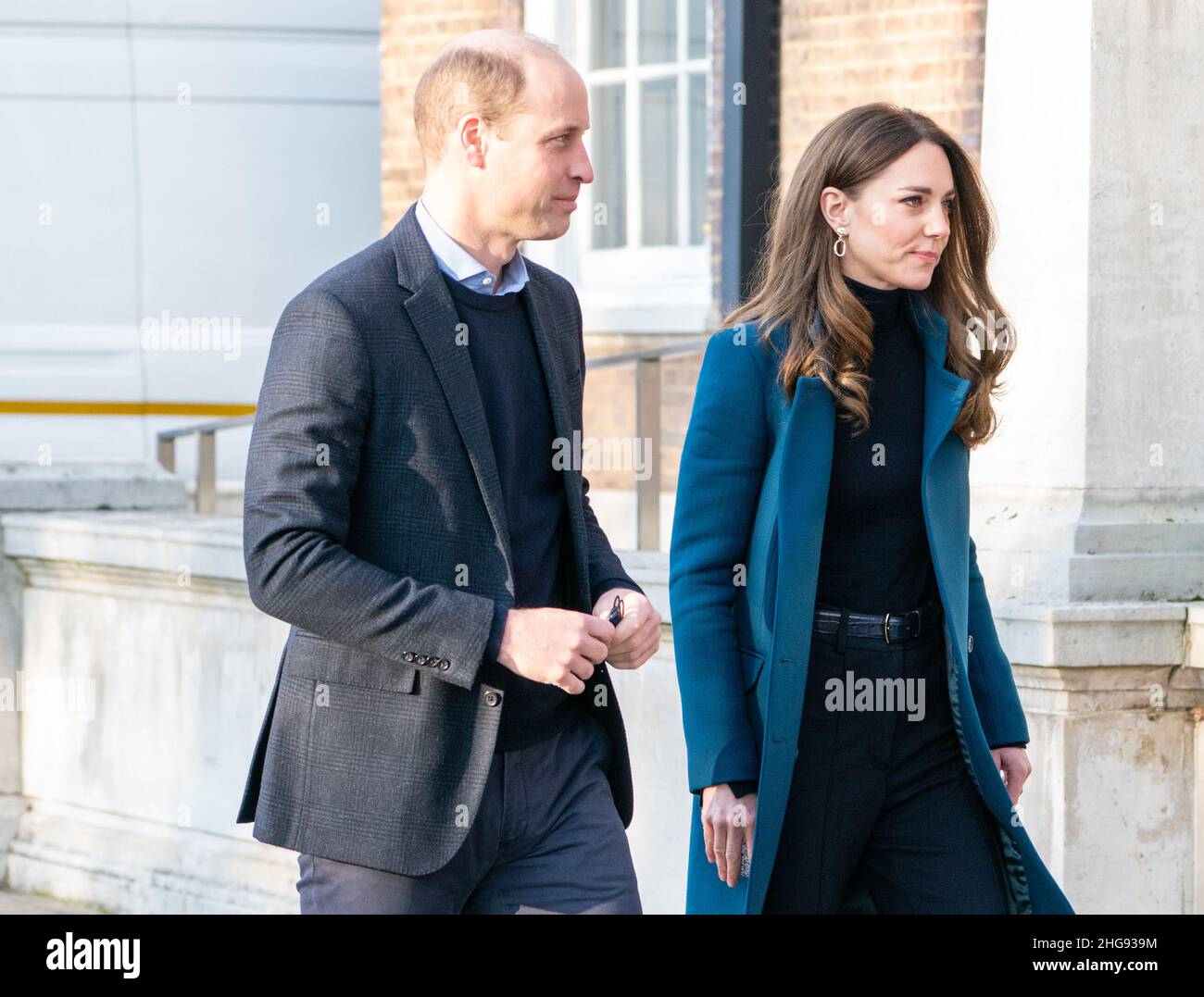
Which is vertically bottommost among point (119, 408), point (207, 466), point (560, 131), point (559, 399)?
point (207, 466)

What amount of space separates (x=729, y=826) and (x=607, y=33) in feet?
23.8

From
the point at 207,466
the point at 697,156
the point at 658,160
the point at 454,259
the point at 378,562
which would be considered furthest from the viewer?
the point at 658,160

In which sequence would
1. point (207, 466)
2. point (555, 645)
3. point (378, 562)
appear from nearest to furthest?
point (555, 645), point (378, 562), point (207, 466)

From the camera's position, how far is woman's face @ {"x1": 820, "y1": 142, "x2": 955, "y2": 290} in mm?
3457

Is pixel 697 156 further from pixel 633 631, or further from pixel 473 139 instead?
pixel 633 631

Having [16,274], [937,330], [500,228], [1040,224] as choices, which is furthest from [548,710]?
[16,274]

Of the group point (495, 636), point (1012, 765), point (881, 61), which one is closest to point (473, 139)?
point (495, 636)

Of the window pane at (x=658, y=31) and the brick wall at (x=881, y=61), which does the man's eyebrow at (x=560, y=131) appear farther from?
the window pane at (x=658, y=31)

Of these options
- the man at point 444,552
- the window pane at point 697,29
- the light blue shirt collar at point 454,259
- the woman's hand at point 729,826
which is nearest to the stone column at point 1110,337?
the woman's hand at point 729,826

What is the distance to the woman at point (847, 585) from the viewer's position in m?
3.31

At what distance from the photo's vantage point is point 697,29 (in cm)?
962

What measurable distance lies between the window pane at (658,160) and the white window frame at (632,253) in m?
0.04

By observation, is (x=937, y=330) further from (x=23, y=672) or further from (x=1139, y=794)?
(x=23, y=672)

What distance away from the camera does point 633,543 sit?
9.64 m
